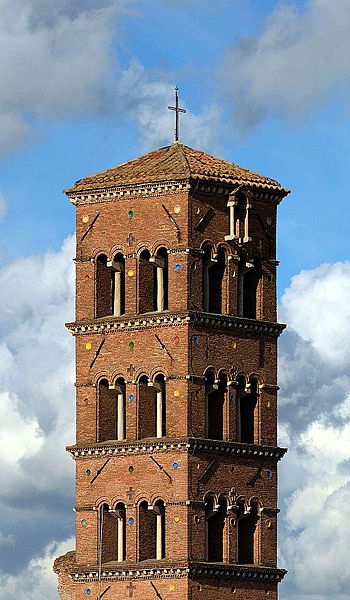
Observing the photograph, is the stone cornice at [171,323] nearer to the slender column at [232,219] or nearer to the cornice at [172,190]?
the slender column at [232,219]

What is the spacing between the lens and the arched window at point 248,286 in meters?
111

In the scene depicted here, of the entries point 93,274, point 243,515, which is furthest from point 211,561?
point 93,274

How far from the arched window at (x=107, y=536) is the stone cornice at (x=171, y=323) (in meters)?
5.42

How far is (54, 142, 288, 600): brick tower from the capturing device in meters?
109

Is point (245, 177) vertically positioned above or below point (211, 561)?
above

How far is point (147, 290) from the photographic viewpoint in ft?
362

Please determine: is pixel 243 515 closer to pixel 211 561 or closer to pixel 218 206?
pixel 211 561

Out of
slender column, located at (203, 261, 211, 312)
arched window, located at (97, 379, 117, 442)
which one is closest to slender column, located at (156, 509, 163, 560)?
arched window, located at (97, 379, 117, 442)

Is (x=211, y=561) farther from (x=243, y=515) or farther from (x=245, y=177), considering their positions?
(x=245, y=177)

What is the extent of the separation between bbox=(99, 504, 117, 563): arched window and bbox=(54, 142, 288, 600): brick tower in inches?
1.2

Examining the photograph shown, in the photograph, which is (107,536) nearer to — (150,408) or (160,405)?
(150,408)

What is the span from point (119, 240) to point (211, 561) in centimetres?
1013

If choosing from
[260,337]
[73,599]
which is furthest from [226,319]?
[73,599]

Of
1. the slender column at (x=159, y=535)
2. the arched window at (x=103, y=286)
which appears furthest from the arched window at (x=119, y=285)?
the slender column at (x=159, y=535)
